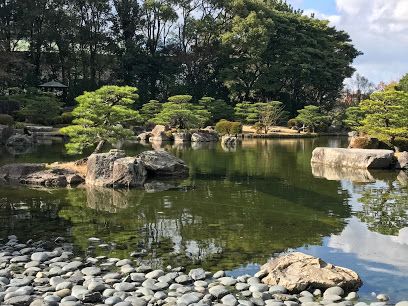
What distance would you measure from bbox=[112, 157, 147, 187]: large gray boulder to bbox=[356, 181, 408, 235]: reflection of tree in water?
20.4ft

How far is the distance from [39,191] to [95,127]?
3285mm

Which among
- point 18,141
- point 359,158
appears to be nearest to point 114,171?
point 359,158

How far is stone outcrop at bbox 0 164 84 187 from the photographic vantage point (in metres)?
13.7

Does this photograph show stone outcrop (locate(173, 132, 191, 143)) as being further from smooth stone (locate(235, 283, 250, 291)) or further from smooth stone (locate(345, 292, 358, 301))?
smooth stone (locate(345, 292, 358, 301))

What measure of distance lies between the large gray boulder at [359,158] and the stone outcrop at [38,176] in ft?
33.2

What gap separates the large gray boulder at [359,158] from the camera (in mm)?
18078

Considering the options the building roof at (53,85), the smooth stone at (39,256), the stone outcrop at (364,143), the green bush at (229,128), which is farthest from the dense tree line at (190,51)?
the smooth stone at (39,256)

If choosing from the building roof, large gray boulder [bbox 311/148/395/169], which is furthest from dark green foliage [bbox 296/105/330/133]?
large gray boulder [bbox 311/148/395/169]

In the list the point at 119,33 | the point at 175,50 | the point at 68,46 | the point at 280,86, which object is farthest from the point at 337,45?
the point at 68,46

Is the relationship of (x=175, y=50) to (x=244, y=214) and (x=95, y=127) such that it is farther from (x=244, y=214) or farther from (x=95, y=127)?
(x=244, y=214)

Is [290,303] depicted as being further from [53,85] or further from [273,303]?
[53,85]

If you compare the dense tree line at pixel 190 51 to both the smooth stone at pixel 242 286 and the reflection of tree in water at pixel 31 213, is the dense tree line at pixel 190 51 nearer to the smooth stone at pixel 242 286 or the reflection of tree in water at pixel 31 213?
the reflection of tree in water at pixel 31 213

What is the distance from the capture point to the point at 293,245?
315 inches

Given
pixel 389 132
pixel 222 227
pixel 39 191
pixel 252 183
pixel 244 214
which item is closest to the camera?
pixel 222 227
